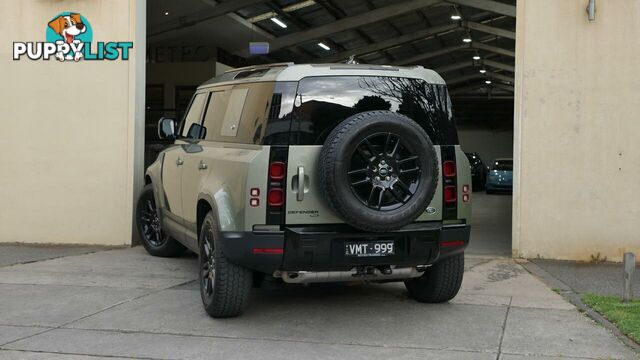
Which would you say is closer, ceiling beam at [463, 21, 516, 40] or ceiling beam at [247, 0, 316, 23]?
ceiling beam at [247, 0, 316, 23]

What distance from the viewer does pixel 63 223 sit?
991 centimetres

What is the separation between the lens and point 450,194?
572 centimetres

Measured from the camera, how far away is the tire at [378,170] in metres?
5.14

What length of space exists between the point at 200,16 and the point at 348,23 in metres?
5.43

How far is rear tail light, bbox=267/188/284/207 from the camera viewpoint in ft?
17.2

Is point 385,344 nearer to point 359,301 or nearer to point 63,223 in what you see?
point 359,301

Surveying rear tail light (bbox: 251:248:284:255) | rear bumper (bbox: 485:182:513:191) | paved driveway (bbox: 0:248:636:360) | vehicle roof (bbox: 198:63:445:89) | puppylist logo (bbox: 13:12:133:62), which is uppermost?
puppylist logo (bbox: 13:12:133:62)

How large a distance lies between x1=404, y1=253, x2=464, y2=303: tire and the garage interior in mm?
7696

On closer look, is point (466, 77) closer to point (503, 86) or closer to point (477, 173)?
point (503, 86)

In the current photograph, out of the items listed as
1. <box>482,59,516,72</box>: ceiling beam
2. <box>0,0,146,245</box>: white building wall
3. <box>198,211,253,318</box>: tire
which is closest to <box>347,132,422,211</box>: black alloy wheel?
<box>198,211,253,318</box>: tire

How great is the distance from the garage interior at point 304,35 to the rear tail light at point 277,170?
30.3ft

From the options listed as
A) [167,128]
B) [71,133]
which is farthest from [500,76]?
[167,128]

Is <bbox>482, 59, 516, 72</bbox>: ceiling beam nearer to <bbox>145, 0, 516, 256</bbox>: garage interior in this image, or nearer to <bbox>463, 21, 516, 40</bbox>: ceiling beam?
<bbox>145, 0, 516, 256</bbox>: garage interior

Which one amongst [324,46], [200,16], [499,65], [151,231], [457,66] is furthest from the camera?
[457,66]
